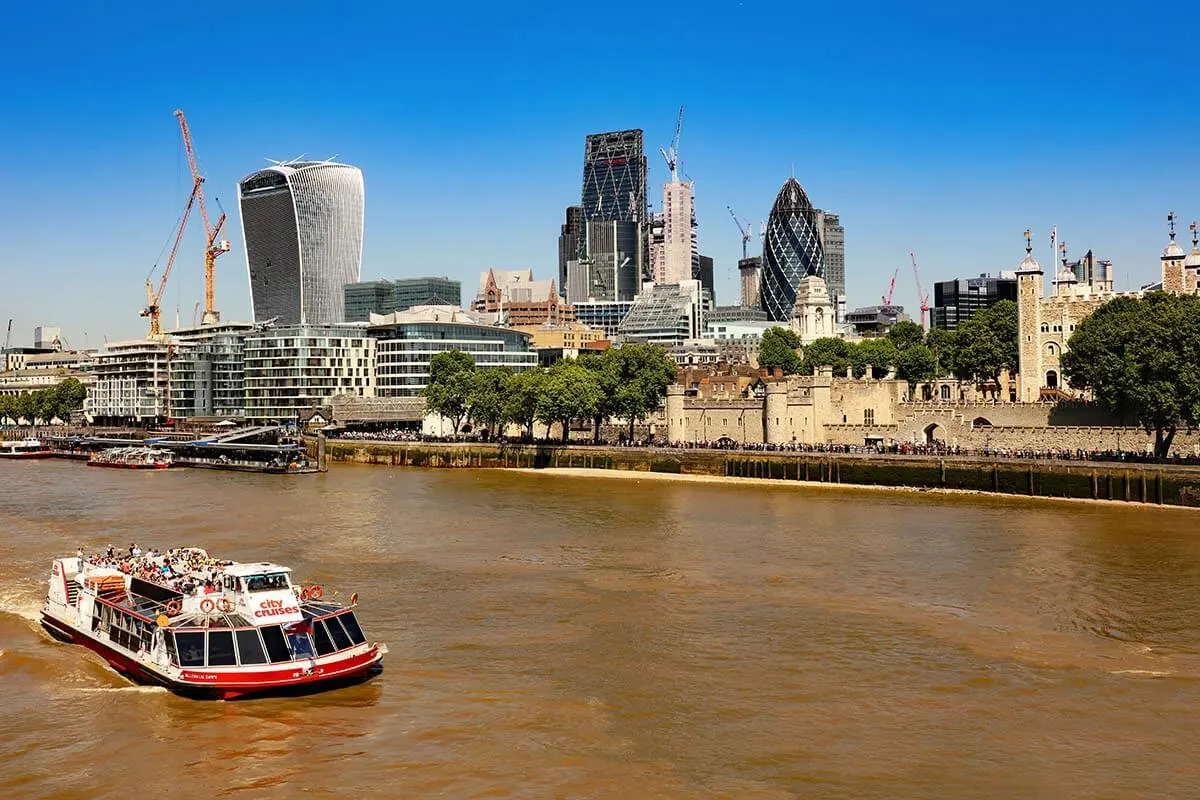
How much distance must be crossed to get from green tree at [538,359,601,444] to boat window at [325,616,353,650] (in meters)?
75.1

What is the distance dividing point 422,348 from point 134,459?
48.1 meters

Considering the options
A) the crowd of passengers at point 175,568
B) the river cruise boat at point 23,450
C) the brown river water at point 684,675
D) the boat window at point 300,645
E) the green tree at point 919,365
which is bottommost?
the brown river water at point 684,675

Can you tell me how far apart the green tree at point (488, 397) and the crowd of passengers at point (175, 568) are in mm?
73760

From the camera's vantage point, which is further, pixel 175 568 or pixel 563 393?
pixel 563 393

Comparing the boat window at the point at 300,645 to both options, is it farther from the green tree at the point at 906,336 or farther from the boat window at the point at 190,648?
the green tree at the point at 906,336

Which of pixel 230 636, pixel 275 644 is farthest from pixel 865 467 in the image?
pixel 230 636

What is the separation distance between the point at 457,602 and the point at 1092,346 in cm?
6367

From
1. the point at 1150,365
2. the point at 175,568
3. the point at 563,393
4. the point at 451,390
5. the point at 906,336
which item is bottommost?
the point at 175,568

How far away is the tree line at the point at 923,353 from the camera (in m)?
119

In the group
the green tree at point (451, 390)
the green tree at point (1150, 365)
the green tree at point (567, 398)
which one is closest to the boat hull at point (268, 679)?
the green tree at point (1150, 365)

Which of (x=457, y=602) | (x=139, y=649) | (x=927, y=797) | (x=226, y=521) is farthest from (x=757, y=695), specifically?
(x=226, y=521)

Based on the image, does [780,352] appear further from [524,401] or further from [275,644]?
[275,644]

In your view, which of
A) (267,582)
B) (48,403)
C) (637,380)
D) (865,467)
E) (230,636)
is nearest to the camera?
(230,636)

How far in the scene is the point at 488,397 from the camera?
117 m
